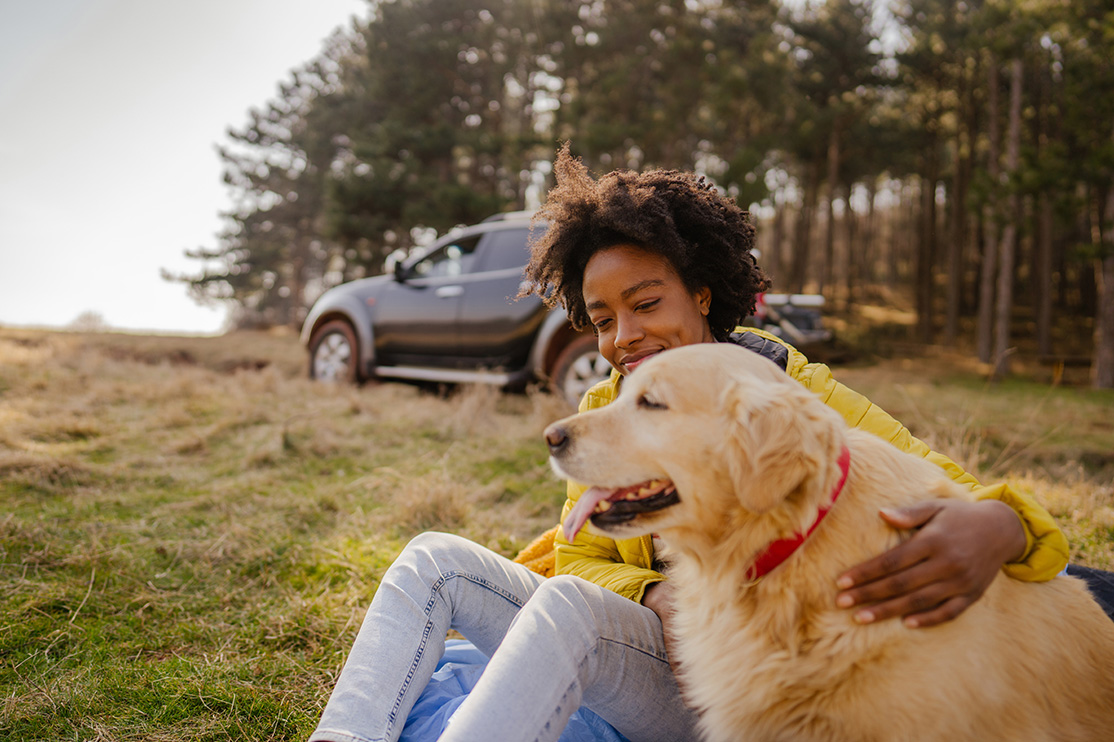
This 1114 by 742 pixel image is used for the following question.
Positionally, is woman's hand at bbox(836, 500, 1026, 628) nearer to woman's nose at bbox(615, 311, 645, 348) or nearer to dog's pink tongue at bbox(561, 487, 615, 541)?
dog's pink tongue at bbox(561, 487, 615, 541)

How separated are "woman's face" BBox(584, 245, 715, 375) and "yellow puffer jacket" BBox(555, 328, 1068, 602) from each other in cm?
17

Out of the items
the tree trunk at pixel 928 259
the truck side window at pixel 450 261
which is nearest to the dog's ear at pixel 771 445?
the truck side window at pixel 450 261

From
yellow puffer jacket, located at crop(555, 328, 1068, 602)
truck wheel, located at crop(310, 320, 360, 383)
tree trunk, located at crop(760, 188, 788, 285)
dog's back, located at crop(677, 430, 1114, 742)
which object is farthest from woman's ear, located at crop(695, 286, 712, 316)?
tree trunk, located at crop(760, 188, 788, 285)

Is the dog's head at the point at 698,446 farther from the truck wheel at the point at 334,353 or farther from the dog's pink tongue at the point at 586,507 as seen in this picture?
the truck wheel at the point at 334,353

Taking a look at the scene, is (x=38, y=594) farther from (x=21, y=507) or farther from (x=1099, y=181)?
(x=1099, y=181)

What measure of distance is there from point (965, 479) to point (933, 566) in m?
0.58

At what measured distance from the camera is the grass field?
2.09m

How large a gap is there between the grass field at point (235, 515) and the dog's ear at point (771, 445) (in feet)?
5.38

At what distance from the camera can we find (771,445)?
134 centimetres

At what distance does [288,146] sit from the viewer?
78.7 feet

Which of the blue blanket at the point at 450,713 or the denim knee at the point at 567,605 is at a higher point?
the denim knee at the point at 567,605

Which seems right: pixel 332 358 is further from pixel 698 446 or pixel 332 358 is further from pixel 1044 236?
pixel 1044 236

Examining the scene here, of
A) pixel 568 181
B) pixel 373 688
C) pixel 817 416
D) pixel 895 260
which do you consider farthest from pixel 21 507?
pixel 895 260

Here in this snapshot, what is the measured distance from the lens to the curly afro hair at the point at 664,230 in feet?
7.68
